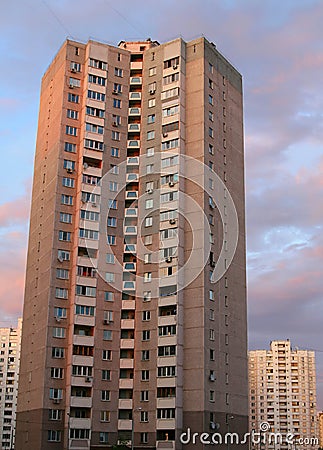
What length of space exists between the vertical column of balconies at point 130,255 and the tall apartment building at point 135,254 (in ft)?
0.52

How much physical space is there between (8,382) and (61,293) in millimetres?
107908

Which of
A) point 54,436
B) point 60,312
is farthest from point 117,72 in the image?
point 54,436

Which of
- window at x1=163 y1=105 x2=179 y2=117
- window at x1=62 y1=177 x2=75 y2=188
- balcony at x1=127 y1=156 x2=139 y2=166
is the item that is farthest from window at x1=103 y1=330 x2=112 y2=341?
window at x1=163 y1=105 x2=179 y2=117

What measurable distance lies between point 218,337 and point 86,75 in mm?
40085

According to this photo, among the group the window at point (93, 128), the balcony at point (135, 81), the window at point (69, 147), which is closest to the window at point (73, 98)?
the window at point (93, 128)

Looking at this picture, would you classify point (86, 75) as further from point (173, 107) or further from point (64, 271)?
point (64, 271)

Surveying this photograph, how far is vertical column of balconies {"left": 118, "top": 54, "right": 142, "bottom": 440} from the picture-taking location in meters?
79.2

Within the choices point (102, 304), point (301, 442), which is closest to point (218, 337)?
point (102, 304)

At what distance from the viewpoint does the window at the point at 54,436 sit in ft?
245

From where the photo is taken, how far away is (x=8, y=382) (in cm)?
17875

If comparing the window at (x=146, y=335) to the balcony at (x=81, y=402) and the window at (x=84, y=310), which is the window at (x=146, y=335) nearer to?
the window at (x=84, y=310)

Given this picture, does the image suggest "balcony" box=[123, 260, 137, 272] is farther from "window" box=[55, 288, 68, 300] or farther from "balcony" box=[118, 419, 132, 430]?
"balcony" box=[118, 419, 132, 430]

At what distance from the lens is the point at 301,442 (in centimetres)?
17438

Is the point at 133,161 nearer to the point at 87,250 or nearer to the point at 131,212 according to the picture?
the point at 131,212
